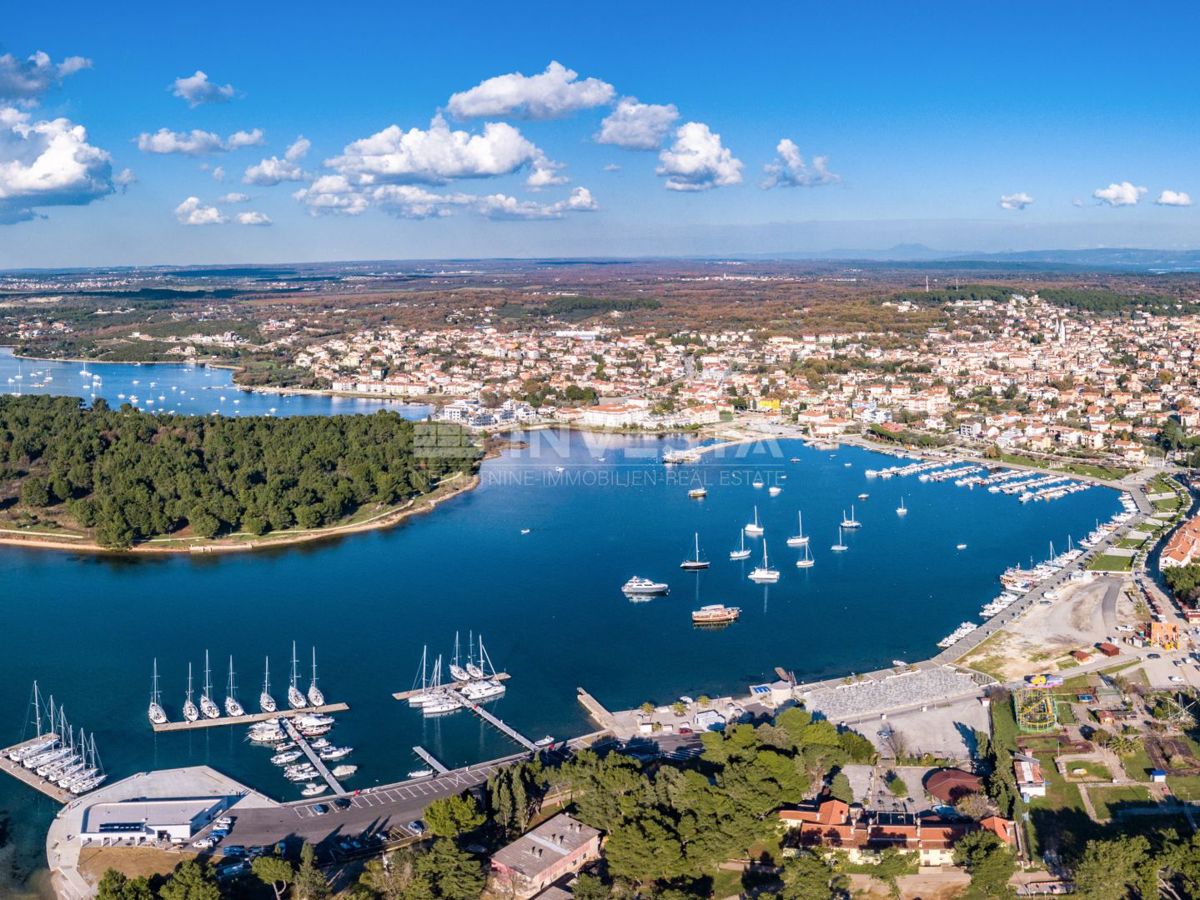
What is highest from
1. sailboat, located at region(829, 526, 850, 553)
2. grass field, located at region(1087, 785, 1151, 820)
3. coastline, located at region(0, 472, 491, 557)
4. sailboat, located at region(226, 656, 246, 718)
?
coastline, located at region(0, 472, 491, 557)

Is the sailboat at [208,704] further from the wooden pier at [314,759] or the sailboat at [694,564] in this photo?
the sailboat at [694,564]

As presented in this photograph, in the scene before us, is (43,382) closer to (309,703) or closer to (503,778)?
(309,703)

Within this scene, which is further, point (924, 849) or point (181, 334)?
point (181, 334)

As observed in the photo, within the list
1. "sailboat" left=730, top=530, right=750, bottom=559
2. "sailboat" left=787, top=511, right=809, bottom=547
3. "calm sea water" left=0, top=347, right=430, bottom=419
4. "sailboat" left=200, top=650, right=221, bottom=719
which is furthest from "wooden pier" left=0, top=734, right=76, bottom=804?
"calm sea water" left=0, top=347, right=430, bottom=419

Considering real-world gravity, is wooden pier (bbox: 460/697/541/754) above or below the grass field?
above

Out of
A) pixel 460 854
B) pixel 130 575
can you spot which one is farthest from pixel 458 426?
pixel 460 854

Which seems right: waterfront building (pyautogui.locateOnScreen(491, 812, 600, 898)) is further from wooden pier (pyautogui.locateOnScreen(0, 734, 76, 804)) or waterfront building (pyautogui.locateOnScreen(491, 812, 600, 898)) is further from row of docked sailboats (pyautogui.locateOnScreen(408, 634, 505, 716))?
wooden pier (pyautogui.locateOnScreen(0, 734, 76, 804))
